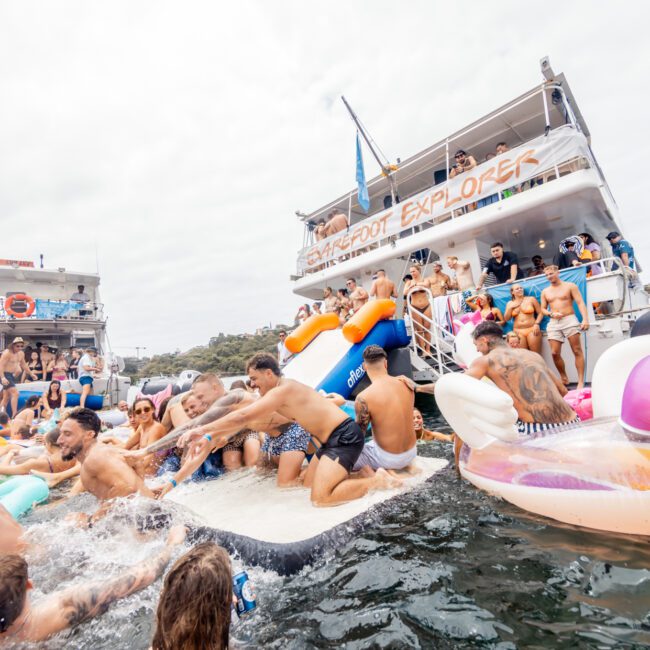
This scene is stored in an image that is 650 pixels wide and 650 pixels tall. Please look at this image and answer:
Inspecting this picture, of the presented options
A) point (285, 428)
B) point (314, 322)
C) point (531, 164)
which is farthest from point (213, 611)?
point (531, 164)

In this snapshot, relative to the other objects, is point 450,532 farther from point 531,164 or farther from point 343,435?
point 531,164

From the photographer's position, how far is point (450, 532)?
2.56m

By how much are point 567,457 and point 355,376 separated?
3.74 m

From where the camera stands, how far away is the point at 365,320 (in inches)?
252

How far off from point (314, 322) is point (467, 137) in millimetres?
7237

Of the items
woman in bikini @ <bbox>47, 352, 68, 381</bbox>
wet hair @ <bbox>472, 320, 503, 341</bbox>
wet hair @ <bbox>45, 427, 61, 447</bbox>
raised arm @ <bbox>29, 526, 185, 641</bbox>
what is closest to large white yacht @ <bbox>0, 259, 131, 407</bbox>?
woman in bikini @ <bbox>47, 352, 68, 381</bbox>

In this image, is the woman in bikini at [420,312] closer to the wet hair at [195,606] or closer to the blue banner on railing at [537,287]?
the blue banner on railing at [537,287]

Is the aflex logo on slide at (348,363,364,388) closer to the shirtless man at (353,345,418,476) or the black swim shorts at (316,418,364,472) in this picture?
the shirtless man at (353,345,418,476)

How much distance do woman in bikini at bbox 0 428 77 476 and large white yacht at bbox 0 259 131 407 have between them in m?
8.96

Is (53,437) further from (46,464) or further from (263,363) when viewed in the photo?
(263,363)

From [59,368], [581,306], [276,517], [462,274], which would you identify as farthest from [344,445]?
[59,368]

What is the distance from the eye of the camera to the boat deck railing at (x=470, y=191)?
768cm

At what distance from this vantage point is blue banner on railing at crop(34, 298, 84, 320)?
15.4 metres

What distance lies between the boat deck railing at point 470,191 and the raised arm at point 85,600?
9067mm
